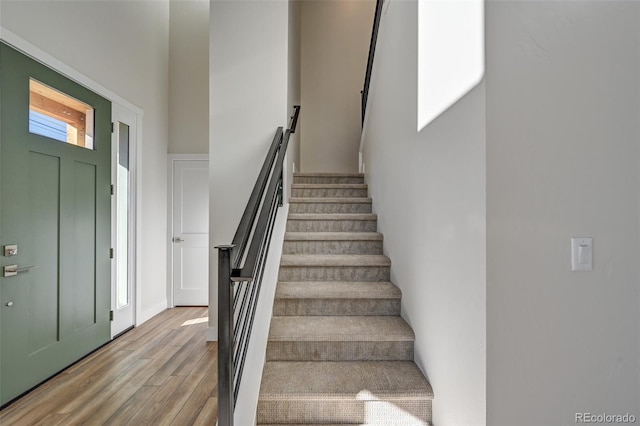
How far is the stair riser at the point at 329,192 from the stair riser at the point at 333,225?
0.63 metres

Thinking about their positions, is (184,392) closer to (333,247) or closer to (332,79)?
(333,247)

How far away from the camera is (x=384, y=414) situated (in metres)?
1.66

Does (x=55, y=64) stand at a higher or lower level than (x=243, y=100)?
higher

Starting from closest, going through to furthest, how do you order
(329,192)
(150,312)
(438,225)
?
(438,225) < (329,192) < (150,312)

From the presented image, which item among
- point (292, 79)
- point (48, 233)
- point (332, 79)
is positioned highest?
point (332, 79)

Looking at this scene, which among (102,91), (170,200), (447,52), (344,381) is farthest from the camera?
(170,200)

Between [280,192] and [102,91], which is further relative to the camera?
[102,91]

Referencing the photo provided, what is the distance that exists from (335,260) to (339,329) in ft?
2.16

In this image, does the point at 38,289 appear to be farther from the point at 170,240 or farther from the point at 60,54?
the point at 170,240

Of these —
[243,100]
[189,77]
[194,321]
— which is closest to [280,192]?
[243,100]

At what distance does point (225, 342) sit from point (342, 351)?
833 millimetres

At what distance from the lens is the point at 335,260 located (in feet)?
8.61

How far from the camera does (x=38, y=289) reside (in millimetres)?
2639
